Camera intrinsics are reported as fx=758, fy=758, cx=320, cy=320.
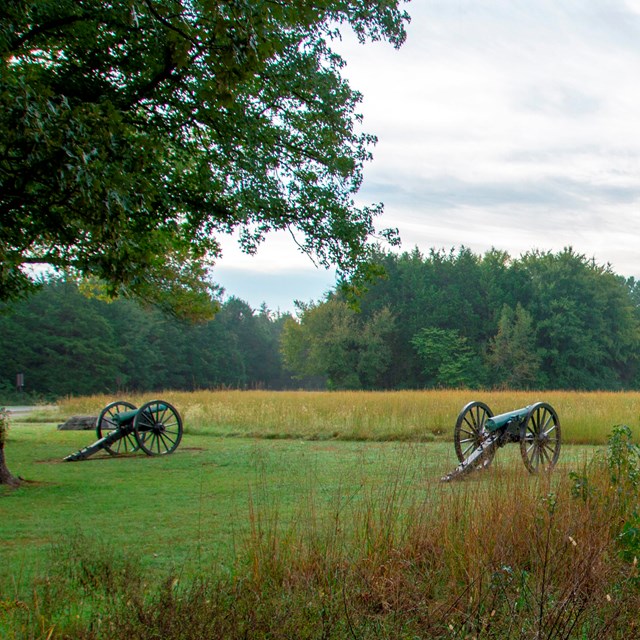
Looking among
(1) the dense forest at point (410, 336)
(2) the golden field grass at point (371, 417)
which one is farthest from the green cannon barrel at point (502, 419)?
(1) the dense forest at point (410, 336)

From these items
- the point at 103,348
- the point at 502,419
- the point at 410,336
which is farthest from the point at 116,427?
the point at 410,336

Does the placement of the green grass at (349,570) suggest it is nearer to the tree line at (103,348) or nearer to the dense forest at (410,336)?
the tree line at (103,348)

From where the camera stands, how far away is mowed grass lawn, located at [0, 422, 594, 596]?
17.0 feet

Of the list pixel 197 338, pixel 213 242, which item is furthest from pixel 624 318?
pixel 213 242

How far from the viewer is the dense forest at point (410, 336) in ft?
153

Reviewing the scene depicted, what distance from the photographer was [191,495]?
818cm

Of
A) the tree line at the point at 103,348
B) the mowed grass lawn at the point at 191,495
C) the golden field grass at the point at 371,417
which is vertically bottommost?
the mowed grass lawn at the point at 191,495

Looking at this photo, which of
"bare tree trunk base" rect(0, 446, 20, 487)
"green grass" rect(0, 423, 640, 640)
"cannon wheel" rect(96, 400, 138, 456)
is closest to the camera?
"green grass" rect(0, 423, 640, 640)

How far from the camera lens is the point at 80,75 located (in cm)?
996

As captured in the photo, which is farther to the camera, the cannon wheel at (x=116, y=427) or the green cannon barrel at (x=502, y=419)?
the cannon wheel at (x=116, y=427)

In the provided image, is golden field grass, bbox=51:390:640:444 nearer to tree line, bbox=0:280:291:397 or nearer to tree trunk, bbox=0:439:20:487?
tree trunk, bbox=0:439:20:487

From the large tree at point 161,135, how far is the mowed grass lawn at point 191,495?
2197 mm

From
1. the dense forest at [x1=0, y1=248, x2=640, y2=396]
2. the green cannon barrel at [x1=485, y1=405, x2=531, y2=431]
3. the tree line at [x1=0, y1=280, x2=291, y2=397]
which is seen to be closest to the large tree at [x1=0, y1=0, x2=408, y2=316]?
the green cannon barrel at [x1=485, y1=405, x2=531, y2=431]

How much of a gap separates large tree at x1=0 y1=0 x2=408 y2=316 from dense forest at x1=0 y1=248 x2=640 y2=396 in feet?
114
